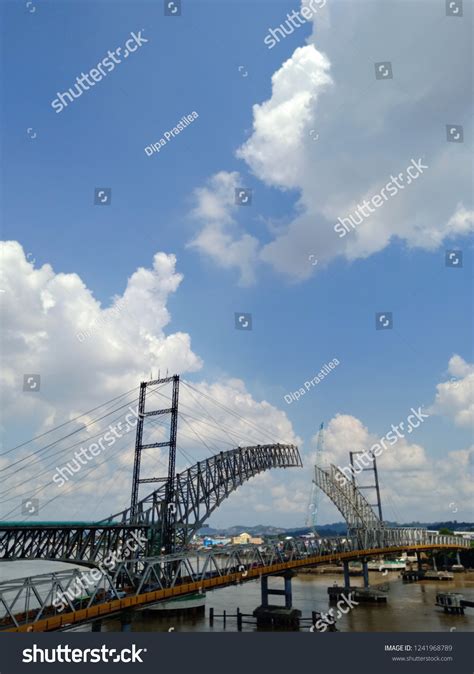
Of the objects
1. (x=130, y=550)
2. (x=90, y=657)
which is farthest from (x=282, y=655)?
(x=130, y=550)

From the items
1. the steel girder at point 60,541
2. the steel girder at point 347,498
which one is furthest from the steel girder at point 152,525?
the steel girder at point 347,498

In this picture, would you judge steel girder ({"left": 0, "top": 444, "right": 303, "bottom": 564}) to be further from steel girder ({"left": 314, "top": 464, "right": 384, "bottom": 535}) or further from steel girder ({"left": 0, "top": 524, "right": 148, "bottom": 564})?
steel girder ({"left": 314, "top": 464, "right": 384, "bottom": 535})

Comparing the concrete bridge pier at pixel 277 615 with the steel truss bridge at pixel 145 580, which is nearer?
the steel truss bridge at pixel 145 580

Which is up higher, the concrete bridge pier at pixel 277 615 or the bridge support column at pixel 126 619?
the bridge support column at pixel 126 619

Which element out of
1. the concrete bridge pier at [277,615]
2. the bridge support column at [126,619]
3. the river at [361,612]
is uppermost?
the bridge support column at [126,619]

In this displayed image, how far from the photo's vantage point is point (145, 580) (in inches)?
1705

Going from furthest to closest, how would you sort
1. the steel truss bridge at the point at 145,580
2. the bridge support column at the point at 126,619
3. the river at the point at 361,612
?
the river at the point at 361,612 → the bridge support column at the point at 126,619 → the steel truss bridge at the point at 145,580

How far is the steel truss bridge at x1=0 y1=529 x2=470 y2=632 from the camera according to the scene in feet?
109

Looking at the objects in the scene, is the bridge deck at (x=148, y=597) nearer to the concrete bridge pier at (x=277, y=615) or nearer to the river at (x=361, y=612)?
the concrete bridge pier at (x=277, y=615)

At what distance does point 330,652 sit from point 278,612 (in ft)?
148

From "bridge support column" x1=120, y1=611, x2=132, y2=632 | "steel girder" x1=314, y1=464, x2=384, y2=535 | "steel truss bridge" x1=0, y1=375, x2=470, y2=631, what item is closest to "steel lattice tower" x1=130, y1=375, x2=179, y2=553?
"steel truss bridge" x1=0, y1=375, x2=470, y2=631

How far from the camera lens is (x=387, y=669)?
82.9ft

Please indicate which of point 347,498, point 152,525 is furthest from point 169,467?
point 347,498

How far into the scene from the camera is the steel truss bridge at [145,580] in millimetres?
33325
